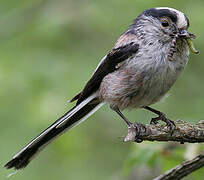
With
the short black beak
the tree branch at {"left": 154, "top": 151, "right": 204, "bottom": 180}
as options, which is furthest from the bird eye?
the tree branch at {"left": 154, "top": 151, "right": 204, "bottom": 180}

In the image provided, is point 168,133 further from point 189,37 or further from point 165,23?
point 165,23

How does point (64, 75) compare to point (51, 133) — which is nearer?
point (51, 133)

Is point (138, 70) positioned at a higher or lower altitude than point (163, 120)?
higher

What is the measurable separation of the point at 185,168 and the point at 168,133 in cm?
32

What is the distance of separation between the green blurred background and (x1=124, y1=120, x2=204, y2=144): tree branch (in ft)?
2.89

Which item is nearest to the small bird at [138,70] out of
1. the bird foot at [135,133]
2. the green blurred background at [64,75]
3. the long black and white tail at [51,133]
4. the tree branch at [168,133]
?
the long black and white tail at [51,133]

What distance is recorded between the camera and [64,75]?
16.4 feet

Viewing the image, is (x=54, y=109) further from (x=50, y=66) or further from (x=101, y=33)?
(x=101, y=33)

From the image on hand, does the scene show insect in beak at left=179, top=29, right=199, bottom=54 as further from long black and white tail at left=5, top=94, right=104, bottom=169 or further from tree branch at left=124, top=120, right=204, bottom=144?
long black and white tail at left=5, top=94, right=104, bottom=169

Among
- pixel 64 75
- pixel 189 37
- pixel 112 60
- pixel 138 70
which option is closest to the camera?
pixel 189 37

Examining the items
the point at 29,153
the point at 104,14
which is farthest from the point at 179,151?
the point at 104,14

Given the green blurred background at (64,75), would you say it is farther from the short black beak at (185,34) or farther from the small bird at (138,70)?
the short black beak at (185,34)

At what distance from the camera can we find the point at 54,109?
484 cm

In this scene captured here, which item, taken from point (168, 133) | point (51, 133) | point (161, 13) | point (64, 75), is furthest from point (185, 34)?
point (51, 133)
